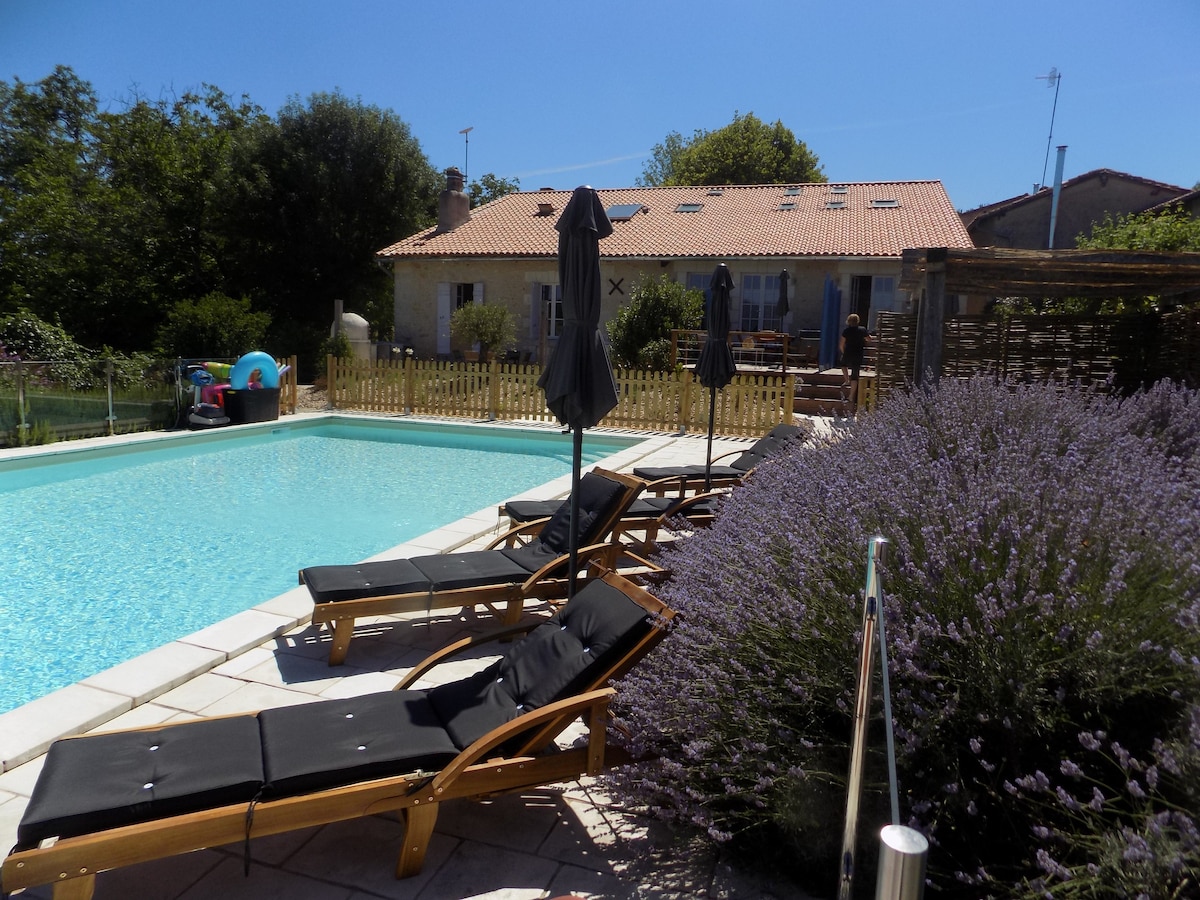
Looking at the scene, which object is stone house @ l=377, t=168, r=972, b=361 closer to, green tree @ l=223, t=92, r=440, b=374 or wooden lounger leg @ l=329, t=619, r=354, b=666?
green tree @ l=223, t=92, r=440, b=374

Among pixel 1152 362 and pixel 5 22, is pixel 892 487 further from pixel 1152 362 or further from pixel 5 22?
pixel 5 22

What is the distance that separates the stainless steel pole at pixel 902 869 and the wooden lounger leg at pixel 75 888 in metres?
2.03

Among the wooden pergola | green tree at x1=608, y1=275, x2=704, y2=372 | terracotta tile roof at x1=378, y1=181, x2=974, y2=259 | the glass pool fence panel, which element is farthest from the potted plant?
the wooden pergola

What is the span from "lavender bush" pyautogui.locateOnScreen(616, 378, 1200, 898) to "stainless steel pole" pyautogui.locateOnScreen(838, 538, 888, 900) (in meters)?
0.35

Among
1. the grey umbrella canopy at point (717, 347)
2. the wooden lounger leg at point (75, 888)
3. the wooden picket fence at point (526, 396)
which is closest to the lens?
the wooden lounger leg at point (75, 888)

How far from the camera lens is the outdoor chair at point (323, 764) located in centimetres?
213

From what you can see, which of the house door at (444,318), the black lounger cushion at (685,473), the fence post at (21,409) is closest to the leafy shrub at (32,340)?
the fence post at (21,409)

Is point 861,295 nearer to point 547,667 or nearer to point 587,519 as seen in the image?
point 587,519

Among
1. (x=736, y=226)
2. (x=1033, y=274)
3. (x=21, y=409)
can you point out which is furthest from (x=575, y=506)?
(x=736, y=226)

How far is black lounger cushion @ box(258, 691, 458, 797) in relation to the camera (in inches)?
94.0

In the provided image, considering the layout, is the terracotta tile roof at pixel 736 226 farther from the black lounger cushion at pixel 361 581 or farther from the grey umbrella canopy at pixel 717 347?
the black lounger cushion at pixel 361 581

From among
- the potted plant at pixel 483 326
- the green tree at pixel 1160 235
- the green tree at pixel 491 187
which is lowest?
the potted plant at pixel 483 326

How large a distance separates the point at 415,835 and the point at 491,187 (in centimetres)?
3607

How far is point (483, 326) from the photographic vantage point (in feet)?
57.3
